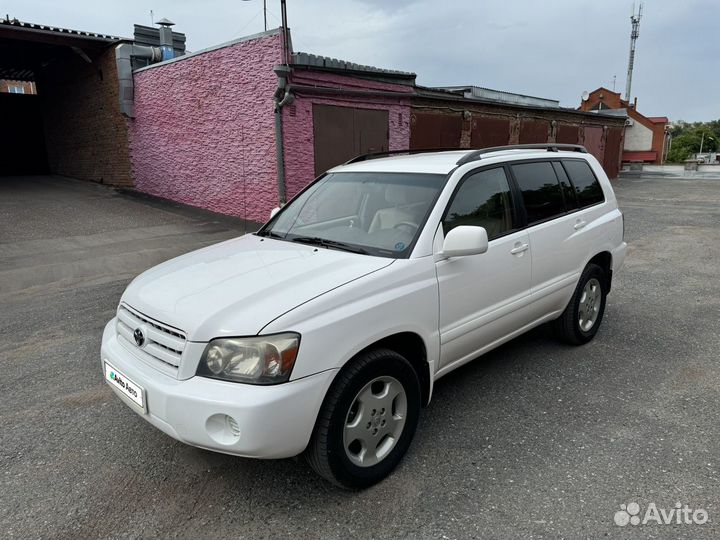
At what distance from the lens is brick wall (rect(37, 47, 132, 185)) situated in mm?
14352

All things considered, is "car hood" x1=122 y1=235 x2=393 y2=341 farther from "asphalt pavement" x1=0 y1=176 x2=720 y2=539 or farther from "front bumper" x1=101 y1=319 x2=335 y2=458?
"asphalt pavement" x1=0 y1=176 x2=720 y2=539

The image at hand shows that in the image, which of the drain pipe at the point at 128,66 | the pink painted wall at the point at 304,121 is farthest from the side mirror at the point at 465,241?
the drain pipe at the point at 128,66

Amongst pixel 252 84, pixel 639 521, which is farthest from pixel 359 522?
pixel 252 84

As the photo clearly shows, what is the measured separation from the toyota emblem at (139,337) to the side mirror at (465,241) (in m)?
1.71

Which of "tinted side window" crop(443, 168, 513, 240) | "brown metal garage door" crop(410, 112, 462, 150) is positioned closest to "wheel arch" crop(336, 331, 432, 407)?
"tinted side window" crop(443, 168, 513, 240)

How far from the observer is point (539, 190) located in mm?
3977

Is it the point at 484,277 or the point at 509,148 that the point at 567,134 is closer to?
the point at 509,148

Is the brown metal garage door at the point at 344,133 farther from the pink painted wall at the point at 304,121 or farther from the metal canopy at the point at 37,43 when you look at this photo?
the metal canopy at the point at 37,43

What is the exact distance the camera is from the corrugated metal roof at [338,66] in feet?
32.3

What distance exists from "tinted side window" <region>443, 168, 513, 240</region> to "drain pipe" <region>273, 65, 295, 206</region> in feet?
23.0

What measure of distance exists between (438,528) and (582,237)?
9.10 feet

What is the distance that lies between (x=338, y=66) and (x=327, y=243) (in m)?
8.33

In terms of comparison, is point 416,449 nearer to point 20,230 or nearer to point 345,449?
point 345,449

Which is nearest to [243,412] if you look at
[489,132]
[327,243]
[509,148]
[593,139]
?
[327,243]
